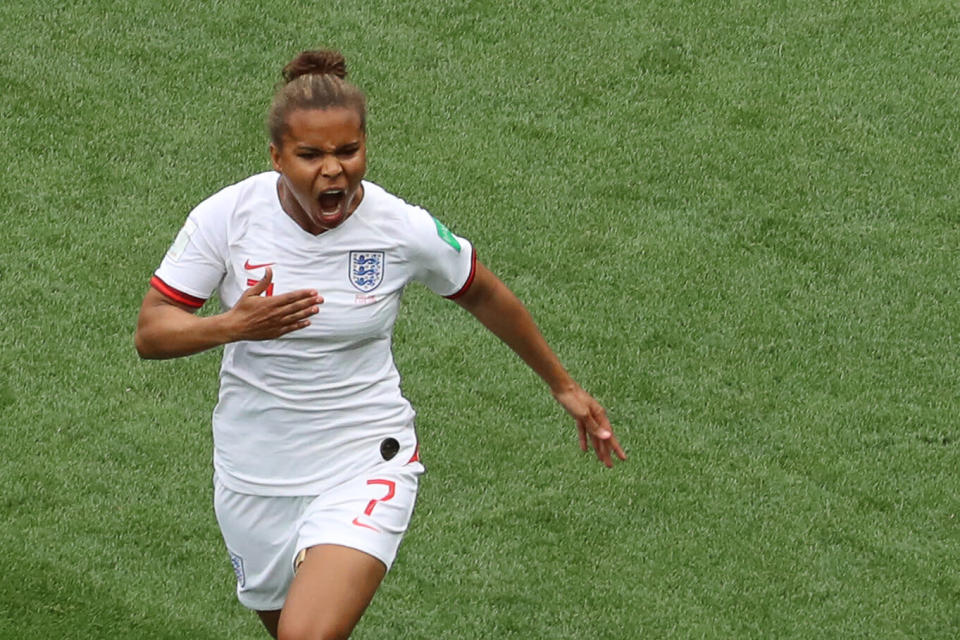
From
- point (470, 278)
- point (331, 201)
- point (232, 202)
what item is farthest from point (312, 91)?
point (470, 278)

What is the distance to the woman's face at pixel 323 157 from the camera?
4.98 meters

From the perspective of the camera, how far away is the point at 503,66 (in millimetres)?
9914

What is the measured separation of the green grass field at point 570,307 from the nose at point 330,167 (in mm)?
2264

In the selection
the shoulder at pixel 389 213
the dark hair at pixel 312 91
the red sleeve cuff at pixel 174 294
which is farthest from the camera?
A: the shoulder at pixel 389 213

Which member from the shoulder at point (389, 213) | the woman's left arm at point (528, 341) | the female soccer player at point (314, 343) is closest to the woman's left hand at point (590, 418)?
the woman's left arm at point (528, 341)

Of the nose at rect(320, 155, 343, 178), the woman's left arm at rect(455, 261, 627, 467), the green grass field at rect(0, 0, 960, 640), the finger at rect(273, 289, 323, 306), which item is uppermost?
the nose at rect(320, 155, 343, 178)

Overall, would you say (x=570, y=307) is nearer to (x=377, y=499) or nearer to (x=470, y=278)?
(x=470, y=278)

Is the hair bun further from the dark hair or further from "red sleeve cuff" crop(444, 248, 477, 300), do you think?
"red sleeve cuff" crop(444, 248, 477, 300)

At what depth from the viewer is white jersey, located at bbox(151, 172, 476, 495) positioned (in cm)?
516

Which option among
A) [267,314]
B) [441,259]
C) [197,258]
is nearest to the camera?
[267,314]

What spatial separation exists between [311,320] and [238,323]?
1.37ft

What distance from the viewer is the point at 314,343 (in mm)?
5195

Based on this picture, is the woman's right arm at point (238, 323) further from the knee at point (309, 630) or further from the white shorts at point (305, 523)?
the knee at point (309, 630)

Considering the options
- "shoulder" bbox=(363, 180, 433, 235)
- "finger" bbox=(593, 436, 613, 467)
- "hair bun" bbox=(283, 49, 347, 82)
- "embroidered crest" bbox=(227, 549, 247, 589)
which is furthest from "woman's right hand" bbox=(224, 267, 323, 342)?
"finger" bbox=(593, 436, 613, 467)
